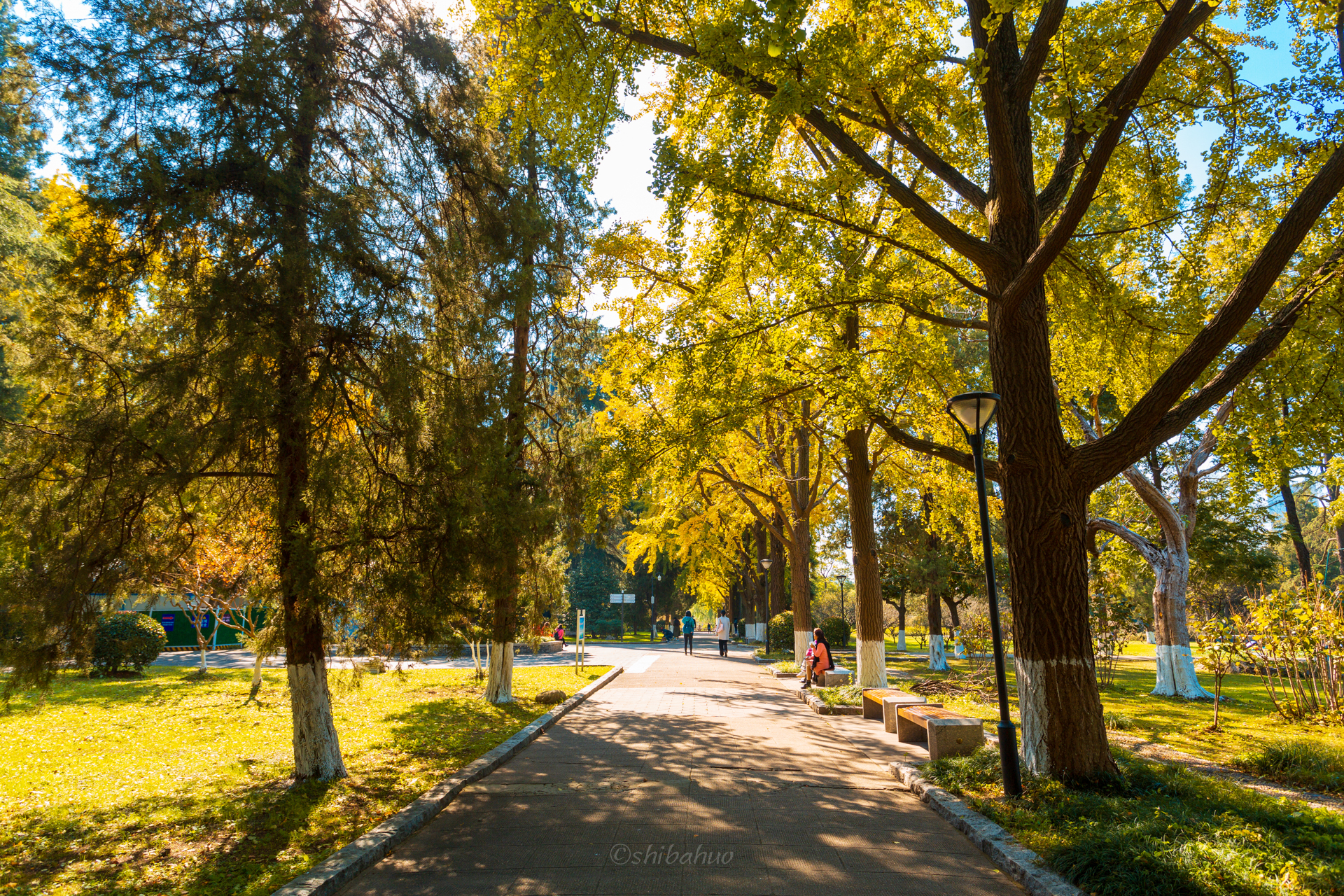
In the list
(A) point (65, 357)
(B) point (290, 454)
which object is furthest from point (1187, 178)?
(A) point (65, 357)

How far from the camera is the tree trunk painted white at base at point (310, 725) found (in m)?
7.59

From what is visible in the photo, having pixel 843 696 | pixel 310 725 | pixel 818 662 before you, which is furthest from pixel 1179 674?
pixel 310 725

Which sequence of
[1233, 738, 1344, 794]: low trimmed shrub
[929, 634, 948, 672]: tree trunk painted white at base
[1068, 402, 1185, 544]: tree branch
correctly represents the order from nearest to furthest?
1. [1233, 738, 1344, 794]: low trimmed shrub
2. [1068, 402, 1185, 544]: tree branch
3. [929, 634, 948, 672]: tree trunk painted white at base

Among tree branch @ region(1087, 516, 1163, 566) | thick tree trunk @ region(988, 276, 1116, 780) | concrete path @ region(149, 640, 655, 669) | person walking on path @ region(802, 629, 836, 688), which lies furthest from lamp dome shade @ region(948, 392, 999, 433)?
concrete path @ region(149, 640, 655, 669)

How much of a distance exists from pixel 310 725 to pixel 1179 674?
1687cm

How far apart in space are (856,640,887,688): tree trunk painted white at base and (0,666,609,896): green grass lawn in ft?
20.6

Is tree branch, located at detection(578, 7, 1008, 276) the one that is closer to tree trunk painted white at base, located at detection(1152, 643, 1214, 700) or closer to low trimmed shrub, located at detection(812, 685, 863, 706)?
low trimmed shrub, located at detection(812, 685, 863, 706)

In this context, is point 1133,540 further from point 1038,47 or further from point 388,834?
point 388,834

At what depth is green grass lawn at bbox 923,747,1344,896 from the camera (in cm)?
430

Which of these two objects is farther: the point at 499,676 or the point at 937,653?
the point at 937,653

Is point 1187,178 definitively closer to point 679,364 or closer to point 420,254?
point 679,364

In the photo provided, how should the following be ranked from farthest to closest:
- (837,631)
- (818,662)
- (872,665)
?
1. (837,631)
2. (818,662)
3. (872,665)

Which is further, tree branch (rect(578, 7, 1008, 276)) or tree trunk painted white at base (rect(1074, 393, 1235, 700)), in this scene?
tree trunk painted white at base (rect(1074, 393, 1235, 700))

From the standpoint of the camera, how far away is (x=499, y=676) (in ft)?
44.3
